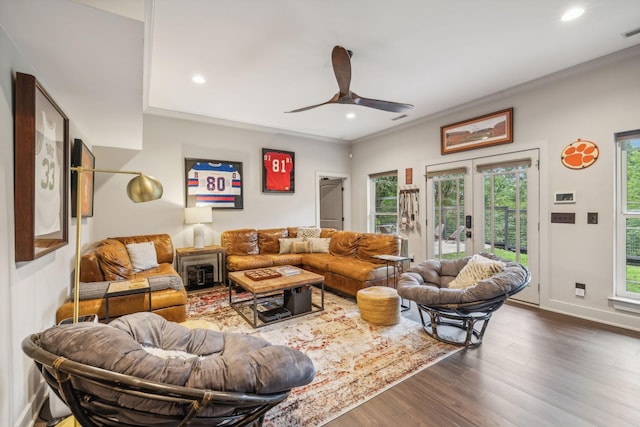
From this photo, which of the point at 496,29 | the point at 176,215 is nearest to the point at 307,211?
the point at 176,215

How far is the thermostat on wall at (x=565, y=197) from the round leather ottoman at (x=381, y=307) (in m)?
2.39

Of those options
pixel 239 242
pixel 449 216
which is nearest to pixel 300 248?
pixel 239 242

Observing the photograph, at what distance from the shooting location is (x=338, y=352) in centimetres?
245

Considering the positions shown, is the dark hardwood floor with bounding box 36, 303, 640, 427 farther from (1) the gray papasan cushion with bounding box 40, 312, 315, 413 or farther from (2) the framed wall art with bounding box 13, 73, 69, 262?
(2) the framed wall art with bounding box 13, 73, 69, 262

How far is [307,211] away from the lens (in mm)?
6113

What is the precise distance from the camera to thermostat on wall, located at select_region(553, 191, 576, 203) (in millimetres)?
3291

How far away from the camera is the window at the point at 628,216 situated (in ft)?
9.68

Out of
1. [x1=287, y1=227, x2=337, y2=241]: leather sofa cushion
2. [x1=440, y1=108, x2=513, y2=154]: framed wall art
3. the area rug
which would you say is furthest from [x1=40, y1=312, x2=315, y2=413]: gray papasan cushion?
[x1=440, y1=108, x2=513, y2=154]: framed wall art

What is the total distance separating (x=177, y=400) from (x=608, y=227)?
4.25 metres

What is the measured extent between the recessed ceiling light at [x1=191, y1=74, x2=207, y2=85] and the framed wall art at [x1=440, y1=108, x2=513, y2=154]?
377cm

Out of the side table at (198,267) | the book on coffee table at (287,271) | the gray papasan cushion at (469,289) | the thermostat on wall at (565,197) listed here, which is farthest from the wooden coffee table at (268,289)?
the thermostat on wall at (565,197)

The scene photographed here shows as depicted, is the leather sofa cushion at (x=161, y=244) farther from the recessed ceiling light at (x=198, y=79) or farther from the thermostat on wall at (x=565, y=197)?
the thermostat on wall at (x=565, y=197)

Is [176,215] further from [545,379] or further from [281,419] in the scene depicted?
[545,379]

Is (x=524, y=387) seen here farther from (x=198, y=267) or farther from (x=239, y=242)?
(x=198, y=267)
